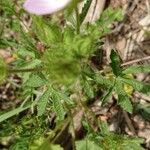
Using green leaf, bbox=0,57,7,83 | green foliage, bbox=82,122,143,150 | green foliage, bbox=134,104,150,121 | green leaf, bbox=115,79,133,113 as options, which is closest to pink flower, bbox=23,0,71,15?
green leaf, bbox=0,57,7,83

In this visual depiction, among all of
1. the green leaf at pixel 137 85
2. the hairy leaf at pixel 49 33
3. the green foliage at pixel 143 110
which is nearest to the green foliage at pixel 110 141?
the green leaf at pixel 137 85

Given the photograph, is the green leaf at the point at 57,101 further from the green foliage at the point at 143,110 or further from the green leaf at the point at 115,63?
the green foliage at the point at 143,110

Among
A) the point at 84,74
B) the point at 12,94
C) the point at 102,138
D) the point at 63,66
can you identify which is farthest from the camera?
the point at 12,94

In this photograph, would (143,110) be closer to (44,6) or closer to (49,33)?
(49,33)

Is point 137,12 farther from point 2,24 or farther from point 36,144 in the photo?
point 36,144

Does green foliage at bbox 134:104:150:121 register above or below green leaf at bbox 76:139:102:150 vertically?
above

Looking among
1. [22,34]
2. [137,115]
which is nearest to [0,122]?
[22,34]

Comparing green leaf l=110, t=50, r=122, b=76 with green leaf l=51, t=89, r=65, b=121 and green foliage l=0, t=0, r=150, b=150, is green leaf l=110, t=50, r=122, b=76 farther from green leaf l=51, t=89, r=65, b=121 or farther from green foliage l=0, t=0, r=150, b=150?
green leaf l=51, t=89, r=65, b=121

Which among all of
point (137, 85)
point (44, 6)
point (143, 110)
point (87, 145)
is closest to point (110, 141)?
point (87, 145)
